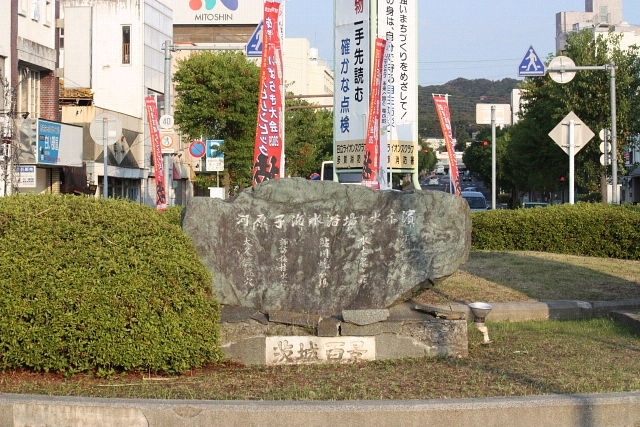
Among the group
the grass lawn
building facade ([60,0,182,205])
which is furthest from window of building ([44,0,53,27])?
the grass lawn

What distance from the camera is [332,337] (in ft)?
28.3

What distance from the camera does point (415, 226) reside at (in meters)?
9.12

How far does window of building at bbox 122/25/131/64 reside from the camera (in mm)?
47156

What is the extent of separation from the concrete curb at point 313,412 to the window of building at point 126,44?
42.2 metres

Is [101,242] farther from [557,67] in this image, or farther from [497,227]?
[557,67]

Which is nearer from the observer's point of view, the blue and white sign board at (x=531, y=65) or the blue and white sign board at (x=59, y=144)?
the blue and white sign board at (x=531, y=65)

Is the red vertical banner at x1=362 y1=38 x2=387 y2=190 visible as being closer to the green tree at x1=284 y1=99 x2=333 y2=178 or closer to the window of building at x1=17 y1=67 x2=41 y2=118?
the window of building at x1=17 y1=67 x2=41 y2=118

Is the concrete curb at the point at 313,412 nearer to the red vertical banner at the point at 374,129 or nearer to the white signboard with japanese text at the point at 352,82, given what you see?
the red vertical banner at the point at 374,129

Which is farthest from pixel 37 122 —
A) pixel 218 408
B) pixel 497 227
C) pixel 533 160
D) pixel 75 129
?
pixel 218 408

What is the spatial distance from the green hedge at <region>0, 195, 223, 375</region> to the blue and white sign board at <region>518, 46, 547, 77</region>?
60.3 ft

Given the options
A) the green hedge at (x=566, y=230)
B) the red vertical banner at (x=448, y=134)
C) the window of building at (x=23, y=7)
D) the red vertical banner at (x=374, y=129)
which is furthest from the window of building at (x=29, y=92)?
the green hedge at (x=566, y=230)

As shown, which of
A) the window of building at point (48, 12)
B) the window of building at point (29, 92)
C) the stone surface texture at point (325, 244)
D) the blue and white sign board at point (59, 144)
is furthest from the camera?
the window of building at point (48, 12)

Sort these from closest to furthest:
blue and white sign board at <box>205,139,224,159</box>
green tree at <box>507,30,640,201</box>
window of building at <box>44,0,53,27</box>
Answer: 1. blue and white sign board at <box>205,139,224,159</box>
2. window of building at <box>44,0,53,27</box>
3. green tree at <box>507,30,640,201</box>

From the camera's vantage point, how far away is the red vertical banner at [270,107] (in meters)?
15.2
